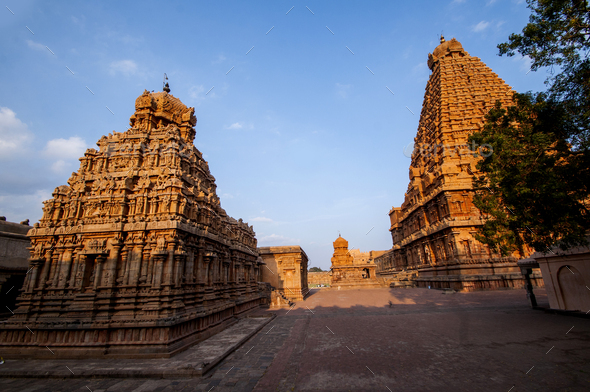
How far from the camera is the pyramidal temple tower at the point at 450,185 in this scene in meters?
28.3

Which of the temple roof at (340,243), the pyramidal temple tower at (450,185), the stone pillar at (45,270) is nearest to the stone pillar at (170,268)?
the stone pillar at (45,270)

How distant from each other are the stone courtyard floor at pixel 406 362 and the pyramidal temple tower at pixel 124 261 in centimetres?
220

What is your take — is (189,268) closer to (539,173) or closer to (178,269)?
(178,269)

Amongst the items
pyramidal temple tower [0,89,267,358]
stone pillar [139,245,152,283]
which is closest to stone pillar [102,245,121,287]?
pyramidal temple tower [0,89,267,358]

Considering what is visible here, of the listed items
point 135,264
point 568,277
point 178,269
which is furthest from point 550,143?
point 135,264

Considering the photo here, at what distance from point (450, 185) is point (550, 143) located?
23.2 metres

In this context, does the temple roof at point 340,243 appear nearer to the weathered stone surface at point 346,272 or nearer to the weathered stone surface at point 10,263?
the weathered stone surface at point 346,272

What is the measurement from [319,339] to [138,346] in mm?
7119

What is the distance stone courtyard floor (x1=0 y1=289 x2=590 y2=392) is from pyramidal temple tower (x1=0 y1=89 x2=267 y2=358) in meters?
2.20

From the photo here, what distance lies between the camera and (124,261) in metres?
11.8

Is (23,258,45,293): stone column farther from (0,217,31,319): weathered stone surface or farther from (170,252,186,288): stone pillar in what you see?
(170,252,186,288): stone pillar

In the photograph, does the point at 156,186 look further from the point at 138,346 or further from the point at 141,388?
the point at 141,388

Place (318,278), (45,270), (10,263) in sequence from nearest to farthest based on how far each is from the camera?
(45,270)
(10,263)
(318,278)

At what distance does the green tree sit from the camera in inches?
333
